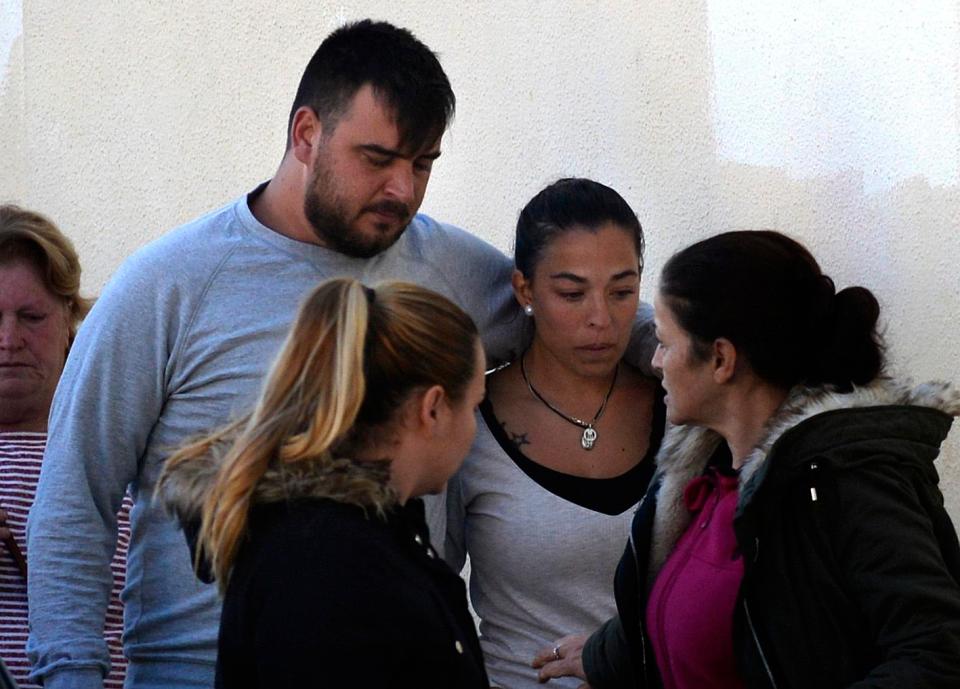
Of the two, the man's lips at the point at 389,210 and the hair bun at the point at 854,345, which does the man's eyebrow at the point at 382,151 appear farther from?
the hair bun at the point at 854,345

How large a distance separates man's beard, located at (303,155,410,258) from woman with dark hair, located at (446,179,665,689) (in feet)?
1.18

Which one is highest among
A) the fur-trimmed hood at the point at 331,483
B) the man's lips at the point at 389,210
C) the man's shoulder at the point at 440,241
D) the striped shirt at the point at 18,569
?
the man's lips at the point at 389,210

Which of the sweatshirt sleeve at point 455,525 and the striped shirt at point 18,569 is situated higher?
the sweatshirt sleeve at point 455,525

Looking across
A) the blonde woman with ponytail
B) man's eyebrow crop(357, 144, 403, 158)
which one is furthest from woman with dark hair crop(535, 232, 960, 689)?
man's eyebrow crop(357, 144, 403, 158)

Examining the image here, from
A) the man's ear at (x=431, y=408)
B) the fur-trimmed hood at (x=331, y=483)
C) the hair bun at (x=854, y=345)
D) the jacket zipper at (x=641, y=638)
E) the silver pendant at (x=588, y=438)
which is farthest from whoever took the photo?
the silver pendant at (x=588, y=438)

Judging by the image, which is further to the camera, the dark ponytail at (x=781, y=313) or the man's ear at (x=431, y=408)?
the dark ponytail at (x=781, y=313)

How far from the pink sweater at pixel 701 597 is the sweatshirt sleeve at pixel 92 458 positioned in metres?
0.96

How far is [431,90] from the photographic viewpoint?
9.36 ft

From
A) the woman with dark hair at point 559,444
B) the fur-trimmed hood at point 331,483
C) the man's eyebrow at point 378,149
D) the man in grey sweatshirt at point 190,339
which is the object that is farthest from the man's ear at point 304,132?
the fur-trimmed hood at point 331,483

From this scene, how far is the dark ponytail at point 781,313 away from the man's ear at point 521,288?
610mm

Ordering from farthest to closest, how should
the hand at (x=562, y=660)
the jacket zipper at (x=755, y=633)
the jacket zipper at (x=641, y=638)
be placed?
the hand at (x=562, y=660), the jacket zipper at (x=641, y=638), the jacket zipper at (x=755, y=633)

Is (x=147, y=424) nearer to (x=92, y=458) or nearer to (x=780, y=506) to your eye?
(x=92, y=458)

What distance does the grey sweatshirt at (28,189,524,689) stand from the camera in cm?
265

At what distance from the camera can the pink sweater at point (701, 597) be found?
240cm
